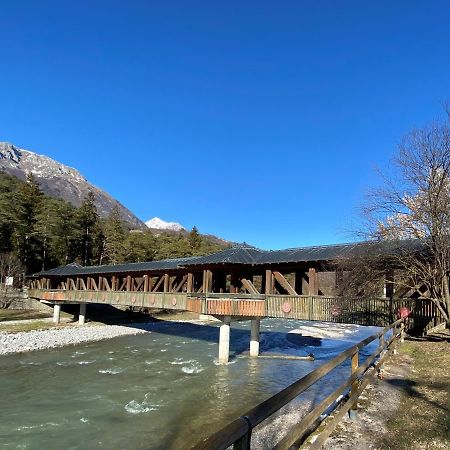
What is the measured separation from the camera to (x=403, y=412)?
679cm

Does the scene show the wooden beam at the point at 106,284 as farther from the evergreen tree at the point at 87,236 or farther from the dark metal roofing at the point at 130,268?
the evergreen tree at the point at 87,236


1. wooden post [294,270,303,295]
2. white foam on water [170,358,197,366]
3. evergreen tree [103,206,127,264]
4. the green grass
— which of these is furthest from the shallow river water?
evergreen tree [103,206,127,264]

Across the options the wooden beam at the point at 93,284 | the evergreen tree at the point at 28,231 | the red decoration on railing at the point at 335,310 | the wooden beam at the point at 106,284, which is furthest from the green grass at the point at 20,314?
the red decoration on railing at the point at 335,310

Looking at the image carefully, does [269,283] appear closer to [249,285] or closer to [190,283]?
[249,285]

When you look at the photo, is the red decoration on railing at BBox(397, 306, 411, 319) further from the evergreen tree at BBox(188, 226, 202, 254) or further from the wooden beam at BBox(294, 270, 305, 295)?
the evergreen tree at BBox(188, 226, 202, 254)

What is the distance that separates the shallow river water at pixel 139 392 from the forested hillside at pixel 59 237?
2969 cm

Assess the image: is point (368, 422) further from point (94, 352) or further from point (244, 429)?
point (94, 352)

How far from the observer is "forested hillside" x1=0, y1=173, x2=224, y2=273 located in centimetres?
5016

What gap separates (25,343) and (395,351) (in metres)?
24.0

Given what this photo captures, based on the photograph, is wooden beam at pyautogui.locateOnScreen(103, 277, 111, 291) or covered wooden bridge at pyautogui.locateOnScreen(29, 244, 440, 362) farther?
wooden beam at pyautogui.locateOnScreen(103, 277, 111, 291)

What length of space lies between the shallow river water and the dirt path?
2.60m

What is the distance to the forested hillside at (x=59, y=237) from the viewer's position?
50156mm

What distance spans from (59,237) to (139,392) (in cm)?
4484

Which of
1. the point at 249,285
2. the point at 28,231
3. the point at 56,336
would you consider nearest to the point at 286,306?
the point at 249,285
